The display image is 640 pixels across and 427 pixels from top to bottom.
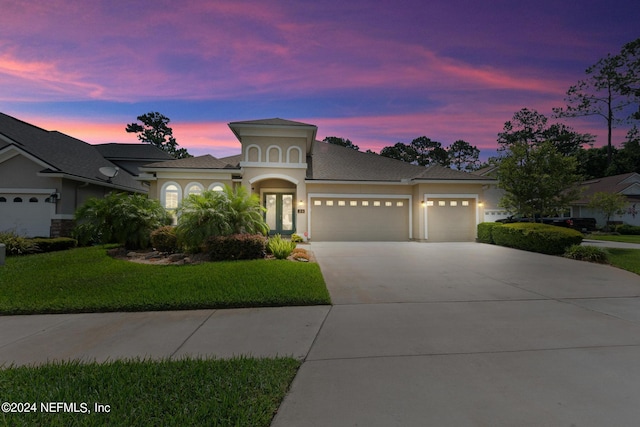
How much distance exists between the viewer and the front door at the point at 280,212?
16.7 metres

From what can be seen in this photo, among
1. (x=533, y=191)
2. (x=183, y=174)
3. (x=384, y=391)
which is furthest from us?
(x=183, y=174)

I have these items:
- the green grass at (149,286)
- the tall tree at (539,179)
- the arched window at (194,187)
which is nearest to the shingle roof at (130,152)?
the arched window at (194,187)

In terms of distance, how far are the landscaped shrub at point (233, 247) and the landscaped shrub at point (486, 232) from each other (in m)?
11.9

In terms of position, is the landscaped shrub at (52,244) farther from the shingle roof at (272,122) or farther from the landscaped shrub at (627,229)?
the landscaped shrub at (627,229)

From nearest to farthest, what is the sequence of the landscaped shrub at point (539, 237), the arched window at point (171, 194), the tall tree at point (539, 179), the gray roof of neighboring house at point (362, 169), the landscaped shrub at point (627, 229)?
1. the landscaped shrub at point (539, 237)
2. the tall tree at point (539, 179)
3. the arched window at point (171, 194)
4. the gray roof of neighboring house at point (362, 169)
5. the landscaped shrub at point (627, 229)

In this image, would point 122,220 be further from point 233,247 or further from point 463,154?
point 463,154

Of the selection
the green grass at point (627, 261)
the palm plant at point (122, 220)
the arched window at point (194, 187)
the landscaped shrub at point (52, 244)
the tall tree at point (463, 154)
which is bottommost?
the green grass at point (627, 261)

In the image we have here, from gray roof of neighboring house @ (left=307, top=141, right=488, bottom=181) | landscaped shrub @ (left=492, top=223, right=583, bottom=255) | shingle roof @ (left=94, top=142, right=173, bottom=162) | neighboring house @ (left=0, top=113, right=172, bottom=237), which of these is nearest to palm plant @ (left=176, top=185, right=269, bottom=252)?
gray roof of neighboring house @ (left=307, top=141, right=488, bottom=181)

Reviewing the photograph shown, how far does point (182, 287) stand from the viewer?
609cm

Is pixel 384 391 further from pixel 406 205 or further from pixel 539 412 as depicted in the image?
pixel 406 205

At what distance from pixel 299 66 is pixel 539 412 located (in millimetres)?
11398

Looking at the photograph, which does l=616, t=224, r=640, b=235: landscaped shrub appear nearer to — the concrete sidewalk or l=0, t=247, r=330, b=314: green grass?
the concrete sidewalk

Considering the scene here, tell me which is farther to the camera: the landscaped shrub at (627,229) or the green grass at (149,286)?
the landscaped shrub at (627,229)

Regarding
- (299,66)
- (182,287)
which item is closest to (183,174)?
(299,66)
